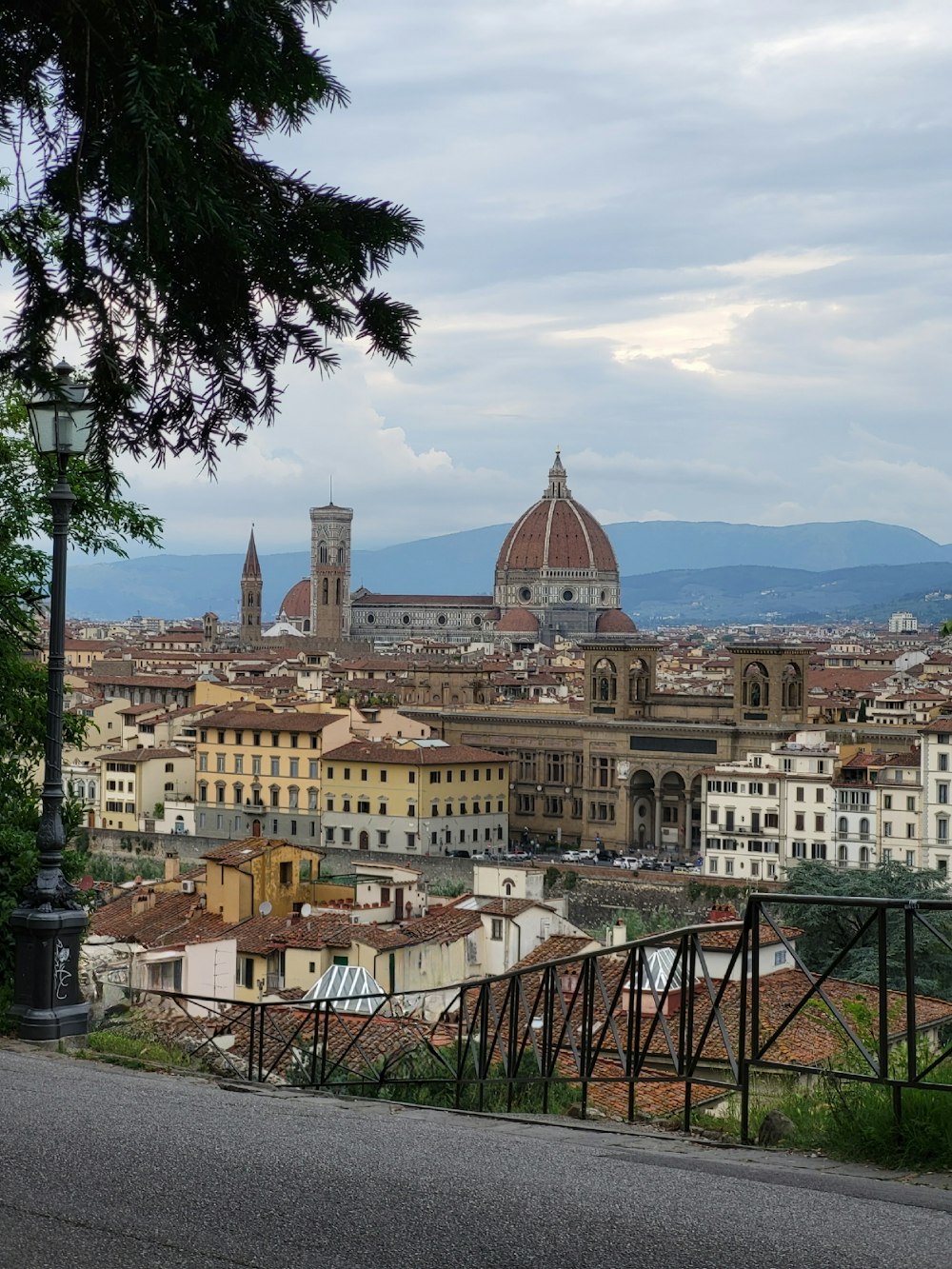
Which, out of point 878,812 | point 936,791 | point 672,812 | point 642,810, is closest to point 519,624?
point 642,810

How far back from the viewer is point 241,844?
3231 centimetres

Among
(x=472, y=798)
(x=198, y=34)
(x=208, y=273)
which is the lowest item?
(x=472, y=798)

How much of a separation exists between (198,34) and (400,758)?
48644mm

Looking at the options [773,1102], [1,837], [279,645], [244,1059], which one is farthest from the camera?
[279,645]

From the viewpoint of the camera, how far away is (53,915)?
8141 mm

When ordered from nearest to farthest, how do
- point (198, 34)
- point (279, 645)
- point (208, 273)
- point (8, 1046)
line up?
point (198, 34) → point (208, 273) → point (8, 1046) → point (279, 645)

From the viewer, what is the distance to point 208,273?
5.12m

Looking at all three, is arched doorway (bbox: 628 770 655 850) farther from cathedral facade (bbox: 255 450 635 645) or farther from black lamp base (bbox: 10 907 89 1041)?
cathedral facade (bbox: 255 450 635 645)

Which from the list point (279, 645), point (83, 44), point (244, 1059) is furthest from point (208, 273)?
point (279, 645)

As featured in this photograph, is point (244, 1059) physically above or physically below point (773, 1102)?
below

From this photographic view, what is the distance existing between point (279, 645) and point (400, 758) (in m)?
80.5

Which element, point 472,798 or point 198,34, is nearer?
point 198,34

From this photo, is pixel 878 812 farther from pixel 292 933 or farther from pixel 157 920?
pixel 292 933

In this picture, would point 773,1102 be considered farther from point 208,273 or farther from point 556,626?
point 556,626
